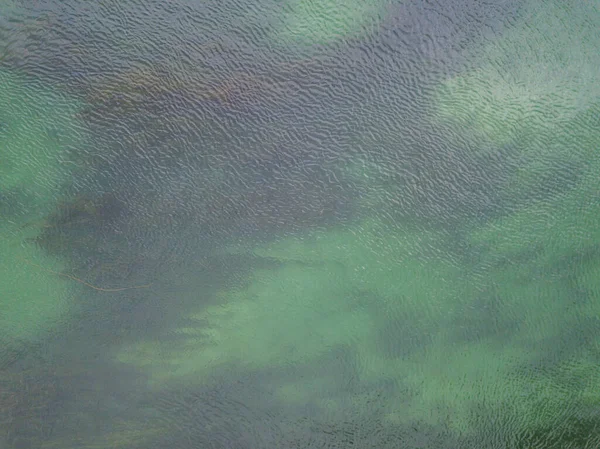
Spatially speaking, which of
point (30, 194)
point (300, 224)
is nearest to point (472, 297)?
point (300, 224)

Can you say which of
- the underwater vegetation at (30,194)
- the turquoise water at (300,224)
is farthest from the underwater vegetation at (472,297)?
the underwater vegetation at (30,194)

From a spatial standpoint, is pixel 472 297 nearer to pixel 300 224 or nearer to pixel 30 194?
pixel 300 224

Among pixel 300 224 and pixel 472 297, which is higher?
pixel 300 224

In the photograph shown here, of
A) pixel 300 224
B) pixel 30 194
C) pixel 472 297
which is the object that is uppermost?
pixel 30 194

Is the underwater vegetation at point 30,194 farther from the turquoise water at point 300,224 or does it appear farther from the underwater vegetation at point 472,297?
the underwater vegetation at point 472,297

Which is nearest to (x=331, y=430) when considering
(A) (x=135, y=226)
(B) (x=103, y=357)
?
(B) (x=103, y=357)

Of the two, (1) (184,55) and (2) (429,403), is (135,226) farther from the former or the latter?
(2) (429,403)

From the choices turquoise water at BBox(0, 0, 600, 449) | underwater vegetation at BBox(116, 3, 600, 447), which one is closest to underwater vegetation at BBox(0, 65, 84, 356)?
turquoise water at BBox(0, 0, 600, 449)

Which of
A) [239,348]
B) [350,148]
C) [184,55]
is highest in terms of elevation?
[184,55]
